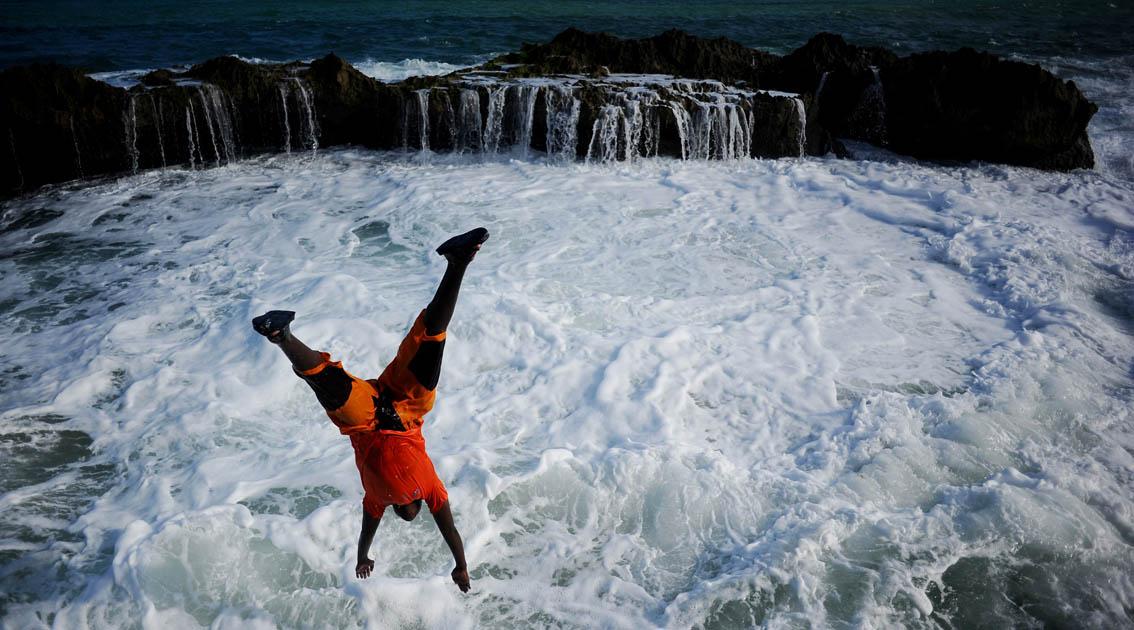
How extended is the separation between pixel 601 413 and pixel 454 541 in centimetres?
207

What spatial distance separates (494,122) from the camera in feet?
37.4

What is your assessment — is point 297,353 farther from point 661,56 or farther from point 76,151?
point 661,56

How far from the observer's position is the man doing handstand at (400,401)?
2.84 metres

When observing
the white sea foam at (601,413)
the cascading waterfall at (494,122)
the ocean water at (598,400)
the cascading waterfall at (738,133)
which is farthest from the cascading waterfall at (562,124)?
the cascading waterfall at (738,133)

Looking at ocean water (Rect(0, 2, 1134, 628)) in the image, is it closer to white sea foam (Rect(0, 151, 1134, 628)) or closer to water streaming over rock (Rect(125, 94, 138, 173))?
white sea foam (Rect(0, 151, 1134, 628))

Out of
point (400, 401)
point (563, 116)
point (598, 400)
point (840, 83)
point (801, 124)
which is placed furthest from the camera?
point (840, 83)

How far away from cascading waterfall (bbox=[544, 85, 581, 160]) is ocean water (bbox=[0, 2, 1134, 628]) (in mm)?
945

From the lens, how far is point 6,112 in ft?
31.1

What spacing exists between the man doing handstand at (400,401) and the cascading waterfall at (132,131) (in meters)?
9.50

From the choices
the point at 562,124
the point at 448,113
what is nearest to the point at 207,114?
the point at 448,113

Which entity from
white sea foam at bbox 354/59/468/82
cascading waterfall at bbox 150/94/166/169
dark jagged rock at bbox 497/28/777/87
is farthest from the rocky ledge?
white sea foam at bbox 354/59/468/82

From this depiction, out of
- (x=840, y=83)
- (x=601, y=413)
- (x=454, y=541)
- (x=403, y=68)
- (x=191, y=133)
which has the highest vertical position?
(x=840, y=83)

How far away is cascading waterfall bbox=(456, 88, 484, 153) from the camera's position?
11.4 meters

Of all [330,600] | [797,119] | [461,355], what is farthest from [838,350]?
[797,119]
